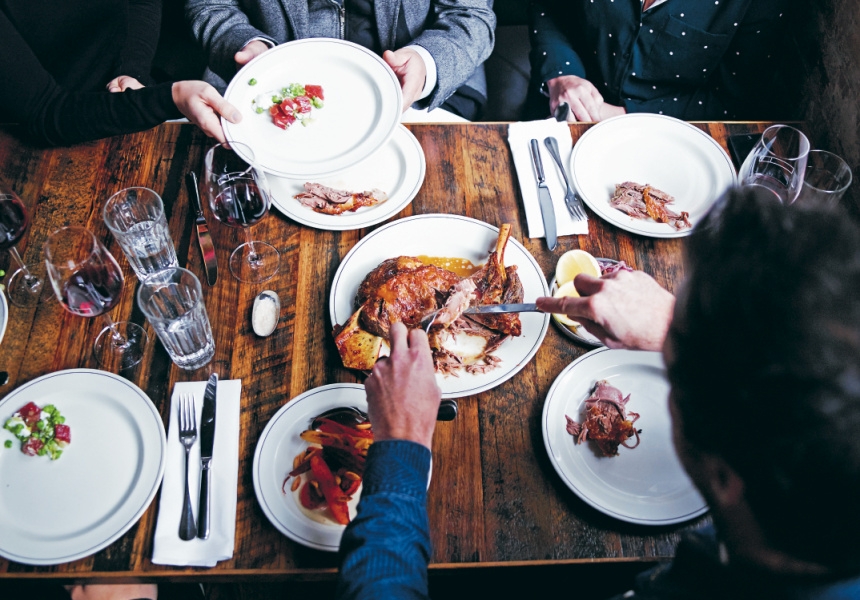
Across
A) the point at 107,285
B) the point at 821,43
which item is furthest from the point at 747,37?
the point at 107,285

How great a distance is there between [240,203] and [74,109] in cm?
77

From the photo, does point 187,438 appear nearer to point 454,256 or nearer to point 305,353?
point 305,353

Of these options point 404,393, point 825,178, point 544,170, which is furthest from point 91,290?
point 825,178

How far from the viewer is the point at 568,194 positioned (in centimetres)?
194

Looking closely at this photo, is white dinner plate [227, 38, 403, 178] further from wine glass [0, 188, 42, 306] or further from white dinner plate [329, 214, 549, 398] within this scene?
wine glass [0, 188, 42, 306]

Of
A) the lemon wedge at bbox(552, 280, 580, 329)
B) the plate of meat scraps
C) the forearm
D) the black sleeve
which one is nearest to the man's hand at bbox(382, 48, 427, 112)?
the forearm

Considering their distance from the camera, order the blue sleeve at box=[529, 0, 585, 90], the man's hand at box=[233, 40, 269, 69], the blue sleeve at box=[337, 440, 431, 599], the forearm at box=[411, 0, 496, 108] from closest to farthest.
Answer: the blue sleeve at box=[337, 440, 431, 599], the man's hand at box=[233, 40, 269, 69], the forearm at box=[411, 0, 496, 108], the blue sleeve at box=[529, 0, 585, 90]

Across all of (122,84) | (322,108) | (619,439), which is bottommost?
(619,439)

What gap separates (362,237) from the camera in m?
1.86

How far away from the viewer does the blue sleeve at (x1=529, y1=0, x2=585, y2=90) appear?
2.74 meters

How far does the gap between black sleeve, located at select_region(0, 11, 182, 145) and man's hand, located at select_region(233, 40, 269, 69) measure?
0.35m

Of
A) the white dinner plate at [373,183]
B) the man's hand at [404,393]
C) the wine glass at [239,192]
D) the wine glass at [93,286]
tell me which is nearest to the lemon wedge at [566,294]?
the man's hand at [404,393]

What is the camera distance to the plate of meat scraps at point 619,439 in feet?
4.68

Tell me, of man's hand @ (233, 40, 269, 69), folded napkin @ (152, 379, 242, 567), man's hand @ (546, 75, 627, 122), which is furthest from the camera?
man's hand @ (546, 75, 627, 122)
